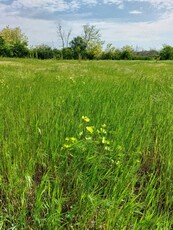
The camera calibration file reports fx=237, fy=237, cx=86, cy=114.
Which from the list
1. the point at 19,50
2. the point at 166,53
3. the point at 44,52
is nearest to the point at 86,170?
the point at 19,50

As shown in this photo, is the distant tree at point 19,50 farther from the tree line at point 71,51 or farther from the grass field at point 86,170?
the grass field at point 86,170

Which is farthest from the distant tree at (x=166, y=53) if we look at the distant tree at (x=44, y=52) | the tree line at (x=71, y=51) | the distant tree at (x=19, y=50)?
the distant tree at (x=19, y=50)

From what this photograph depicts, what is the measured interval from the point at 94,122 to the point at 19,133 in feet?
1.97

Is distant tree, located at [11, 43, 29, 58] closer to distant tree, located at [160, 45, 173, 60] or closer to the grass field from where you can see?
distant tree, located at [160, 45, 173, 60]

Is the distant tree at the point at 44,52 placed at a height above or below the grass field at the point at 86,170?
above

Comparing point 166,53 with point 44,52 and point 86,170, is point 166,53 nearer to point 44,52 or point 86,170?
point 44,52

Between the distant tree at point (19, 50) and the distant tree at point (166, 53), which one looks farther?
the distant tree at point (166, 53)

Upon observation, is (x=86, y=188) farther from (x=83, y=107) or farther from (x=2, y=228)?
(x=83, y=107)

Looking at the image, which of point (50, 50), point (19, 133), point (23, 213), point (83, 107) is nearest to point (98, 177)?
point (23, 213)

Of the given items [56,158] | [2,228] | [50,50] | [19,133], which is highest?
[50,50]

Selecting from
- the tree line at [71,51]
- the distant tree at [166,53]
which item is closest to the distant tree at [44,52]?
the tree line at [71,51]

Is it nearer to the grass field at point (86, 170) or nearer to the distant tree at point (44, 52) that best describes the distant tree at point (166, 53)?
the distant tree at point (44, 52)

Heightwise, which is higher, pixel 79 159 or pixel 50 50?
pixel 50 50

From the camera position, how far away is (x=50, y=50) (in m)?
35.6
